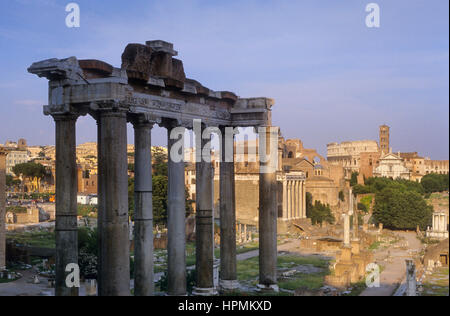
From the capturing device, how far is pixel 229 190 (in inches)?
830

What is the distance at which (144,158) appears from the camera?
16.6 meters

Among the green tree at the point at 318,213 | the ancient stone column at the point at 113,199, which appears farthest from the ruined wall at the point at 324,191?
the ancient stone column at the point at 113,199

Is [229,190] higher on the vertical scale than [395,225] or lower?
higher

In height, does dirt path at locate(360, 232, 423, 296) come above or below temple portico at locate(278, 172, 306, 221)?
below

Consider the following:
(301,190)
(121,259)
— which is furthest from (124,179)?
(301,190)

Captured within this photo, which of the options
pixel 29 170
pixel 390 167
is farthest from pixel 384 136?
pixel 29 170

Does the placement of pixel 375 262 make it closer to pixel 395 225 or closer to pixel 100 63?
pixel 395 225

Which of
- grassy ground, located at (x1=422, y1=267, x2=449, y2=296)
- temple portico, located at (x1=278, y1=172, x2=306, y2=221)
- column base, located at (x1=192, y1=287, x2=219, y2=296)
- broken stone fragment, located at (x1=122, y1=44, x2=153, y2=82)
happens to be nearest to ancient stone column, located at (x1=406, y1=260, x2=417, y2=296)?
grassy ground, located at (x1=422, y1=267, x2=449, y2=296)

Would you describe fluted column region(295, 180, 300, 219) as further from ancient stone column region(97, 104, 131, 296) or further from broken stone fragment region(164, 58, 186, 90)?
ancient stone column region(97, 104, 131, 296)

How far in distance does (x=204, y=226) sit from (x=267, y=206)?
2.42 meters

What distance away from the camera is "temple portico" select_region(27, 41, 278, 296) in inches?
575

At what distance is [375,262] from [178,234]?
33.0 metres

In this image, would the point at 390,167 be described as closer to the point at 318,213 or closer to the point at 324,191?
→ the point at 324,191
